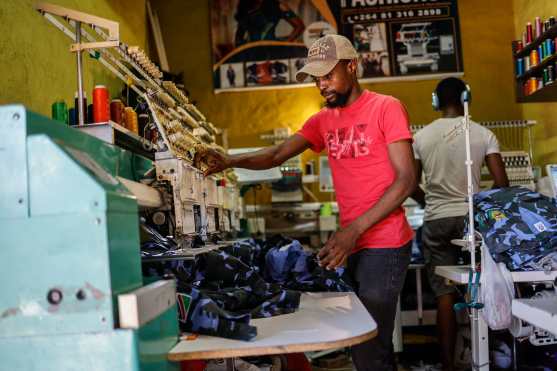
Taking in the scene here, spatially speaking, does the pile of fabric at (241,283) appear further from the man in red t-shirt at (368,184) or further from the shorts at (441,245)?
the shorts at (441,245)

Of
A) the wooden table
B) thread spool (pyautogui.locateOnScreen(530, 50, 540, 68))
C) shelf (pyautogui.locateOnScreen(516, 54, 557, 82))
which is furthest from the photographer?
thread spool (pyautogui.locateOnScreen(530, 50, 540, 68))

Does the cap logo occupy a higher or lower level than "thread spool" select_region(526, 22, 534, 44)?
lower

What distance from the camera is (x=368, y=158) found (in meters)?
2.18

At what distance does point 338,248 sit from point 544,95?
13.1 feet

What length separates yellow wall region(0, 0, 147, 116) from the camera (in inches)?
127

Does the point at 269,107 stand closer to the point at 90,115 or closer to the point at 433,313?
the point at 433,313

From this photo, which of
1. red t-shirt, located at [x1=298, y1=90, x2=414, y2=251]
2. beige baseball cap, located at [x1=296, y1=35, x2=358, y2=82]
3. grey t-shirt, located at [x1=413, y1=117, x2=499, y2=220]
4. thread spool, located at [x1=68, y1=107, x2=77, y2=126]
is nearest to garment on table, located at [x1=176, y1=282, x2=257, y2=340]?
red t-shirt, located at [x1=298, y1=90, x2=414, y2=251]

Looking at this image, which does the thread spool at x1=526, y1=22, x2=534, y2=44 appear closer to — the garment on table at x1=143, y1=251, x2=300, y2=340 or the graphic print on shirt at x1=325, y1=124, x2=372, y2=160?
the graphic print on shirt at x1=325, y1=124, x2=372, y2=160

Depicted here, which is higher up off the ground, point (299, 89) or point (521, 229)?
point (299, 89)

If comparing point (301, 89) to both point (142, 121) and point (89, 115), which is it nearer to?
point (142, 121)

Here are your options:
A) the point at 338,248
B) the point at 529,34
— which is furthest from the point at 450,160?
the point at 529,34

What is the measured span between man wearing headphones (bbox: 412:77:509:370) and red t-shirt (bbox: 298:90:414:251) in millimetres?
1370

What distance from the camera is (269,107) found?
7.05m

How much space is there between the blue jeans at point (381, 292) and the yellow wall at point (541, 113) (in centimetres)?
426
